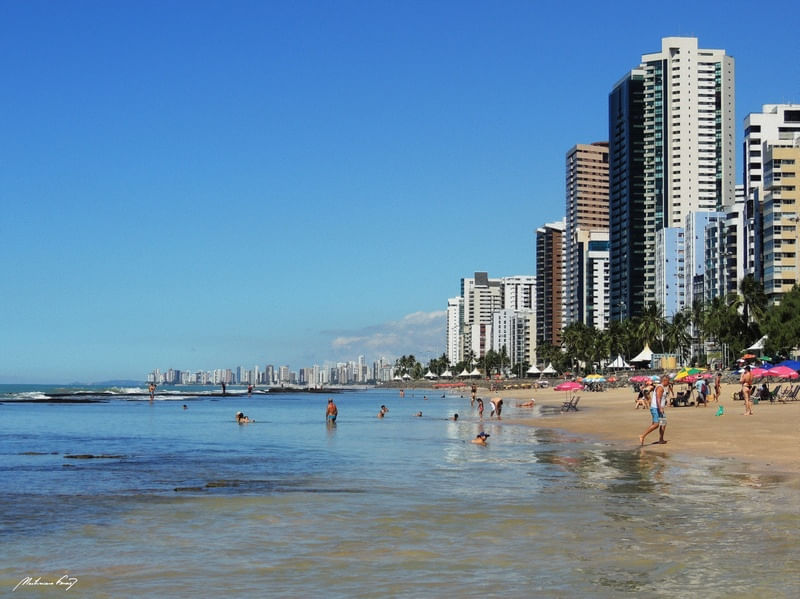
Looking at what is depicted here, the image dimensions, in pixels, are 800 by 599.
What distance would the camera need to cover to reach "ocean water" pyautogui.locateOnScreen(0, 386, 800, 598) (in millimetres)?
11484

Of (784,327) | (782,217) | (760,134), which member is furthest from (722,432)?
(760,134)

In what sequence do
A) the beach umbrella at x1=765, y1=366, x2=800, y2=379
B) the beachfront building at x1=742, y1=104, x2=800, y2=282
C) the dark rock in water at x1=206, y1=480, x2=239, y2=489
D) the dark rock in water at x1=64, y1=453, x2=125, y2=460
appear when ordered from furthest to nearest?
the beachfront building at x1=742, y1=104, x2=800, y2=282, the beach umbrella at x1=765, y1=366, x2=800, y2=379, the dark rock in water at x1=64, y1=453, x2=125, y2=460, the dark rock in water at x1=206, y1=480, x2=239, y2=489

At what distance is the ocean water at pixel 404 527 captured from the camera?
11.5 meters

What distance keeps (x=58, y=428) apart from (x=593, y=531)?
48.1m

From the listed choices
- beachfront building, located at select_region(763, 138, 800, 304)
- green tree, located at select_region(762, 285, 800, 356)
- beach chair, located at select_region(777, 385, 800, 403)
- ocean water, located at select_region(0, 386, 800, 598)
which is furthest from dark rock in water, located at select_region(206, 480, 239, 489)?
beachfront building, located at select_region(763, 138, 800, 304)

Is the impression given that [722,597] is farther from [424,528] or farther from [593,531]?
[424,528]

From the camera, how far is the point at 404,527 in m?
15.7

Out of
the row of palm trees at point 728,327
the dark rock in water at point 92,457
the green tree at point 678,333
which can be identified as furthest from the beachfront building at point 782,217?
the dark rock in water at point 92,457

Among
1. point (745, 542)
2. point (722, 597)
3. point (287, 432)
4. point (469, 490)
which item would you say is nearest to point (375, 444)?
point (287, 432)

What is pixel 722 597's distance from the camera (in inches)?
408

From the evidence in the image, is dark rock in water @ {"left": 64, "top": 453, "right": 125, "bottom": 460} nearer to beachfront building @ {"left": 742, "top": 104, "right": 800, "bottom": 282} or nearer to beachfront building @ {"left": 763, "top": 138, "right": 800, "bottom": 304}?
beachfront building @ {"left": 763, "top": 138, "right": 800, "bottom": 304}

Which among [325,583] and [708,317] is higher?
[708,317]

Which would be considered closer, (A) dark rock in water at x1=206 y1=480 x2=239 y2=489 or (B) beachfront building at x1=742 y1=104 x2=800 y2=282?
(A) dark rock in water at x1=206 y1=480 x2=239 y2=489

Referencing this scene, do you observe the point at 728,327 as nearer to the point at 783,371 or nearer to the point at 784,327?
the point at 784,327
